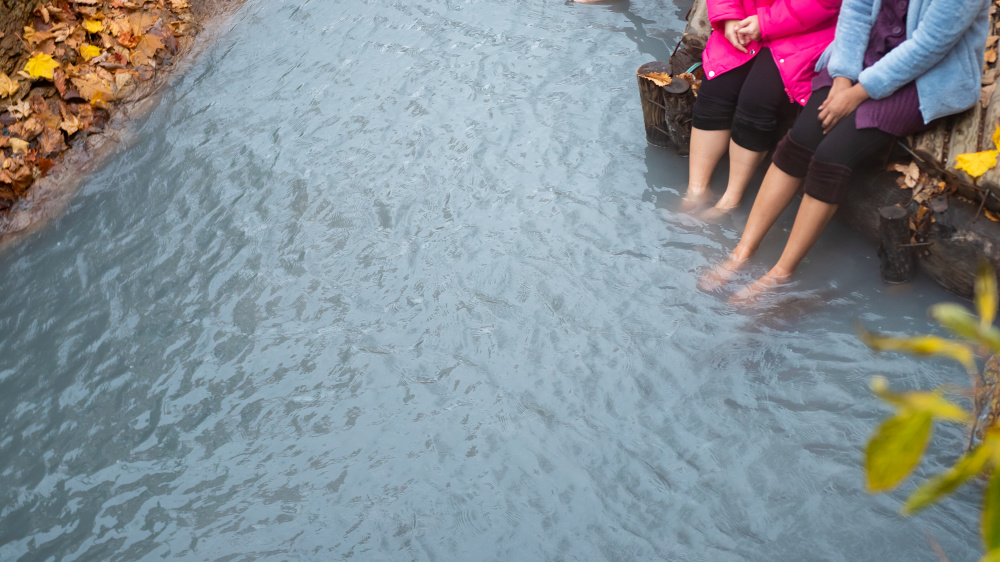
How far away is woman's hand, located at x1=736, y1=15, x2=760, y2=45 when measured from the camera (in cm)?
277

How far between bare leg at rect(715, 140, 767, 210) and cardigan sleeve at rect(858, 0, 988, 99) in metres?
0.63

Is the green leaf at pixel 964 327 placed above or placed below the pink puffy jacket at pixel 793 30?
above

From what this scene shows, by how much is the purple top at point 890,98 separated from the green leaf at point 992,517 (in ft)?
7.76

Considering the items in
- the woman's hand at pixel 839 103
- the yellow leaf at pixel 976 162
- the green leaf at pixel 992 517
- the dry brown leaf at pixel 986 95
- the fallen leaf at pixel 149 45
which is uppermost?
the green leaf at pixel 992 517

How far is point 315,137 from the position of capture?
13.2 ft

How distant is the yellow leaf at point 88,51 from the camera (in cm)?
463

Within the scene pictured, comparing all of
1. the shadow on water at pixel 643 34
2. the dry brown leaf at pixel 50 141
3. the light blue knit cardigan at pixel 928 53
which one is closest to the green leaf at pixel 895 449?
the light blue knit cardigan at pixel 928 53

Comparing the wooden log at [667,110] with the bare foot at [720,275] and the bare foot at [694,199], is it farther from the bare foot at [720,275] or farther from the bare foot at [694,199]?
the bare foot at [720,275]

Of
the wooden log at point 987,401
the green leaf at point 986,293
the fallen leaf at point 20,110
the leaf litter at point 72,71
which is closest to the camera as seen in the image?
the green leaf at point 986,293

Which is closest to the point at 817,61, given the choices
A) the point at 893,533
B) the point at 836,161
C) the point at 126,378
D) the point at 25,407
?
the point at 836,161

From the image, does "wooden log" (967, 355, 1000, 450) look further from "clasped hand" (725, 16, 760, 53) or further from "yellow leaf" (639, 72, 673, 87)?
"yellow leaf" (639, 72, 673, 87)

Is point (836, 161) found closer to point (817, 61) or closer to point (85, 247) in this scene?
point (817, 61)

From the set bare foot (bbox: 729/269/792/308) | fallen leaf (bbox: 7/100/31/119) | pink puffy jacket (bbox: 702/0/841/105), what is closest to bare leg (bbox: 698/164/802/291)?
bare foot (bbox: 729/269/792/308)

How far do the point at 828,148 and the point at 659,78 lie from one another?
1105mm
